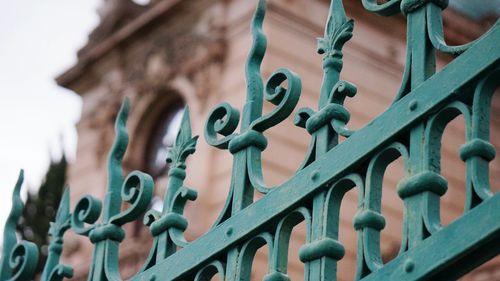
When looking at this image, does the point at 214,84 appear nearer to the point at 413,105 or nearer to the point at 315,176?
the point at 315,176

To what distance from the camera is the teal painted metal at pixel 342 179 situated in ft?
5.79

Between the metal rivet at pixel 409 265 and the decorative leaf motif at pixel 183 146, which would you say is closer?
the metal rivet at pixel 409 265

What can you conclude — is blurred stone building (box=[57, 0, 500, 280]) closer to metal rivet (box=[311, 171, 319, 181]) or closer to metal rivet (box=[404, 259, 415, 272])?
metal rivet (box=[311, 171, 319, 181])

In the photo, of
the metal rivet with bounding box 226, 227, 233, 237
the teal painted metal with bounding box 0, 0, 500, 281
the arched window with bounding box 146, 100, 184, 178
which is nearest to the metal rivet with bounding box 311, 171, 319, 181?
the teal painted metal with bounding box 0, 0, 500, 281

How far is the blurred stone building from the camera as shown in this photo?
41.4 ft

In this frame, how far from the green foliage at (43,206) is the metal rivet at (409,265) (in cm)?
1459

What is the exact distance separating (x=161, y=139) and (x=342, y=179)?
500 inches

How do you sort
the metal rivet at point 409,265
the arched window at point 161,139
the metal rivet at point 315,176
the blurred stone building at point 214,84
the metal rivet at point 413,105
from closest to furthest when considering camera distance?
the metal rivet at point 409,265 < the metal rivet at point 413,105 < the metal rivet at point 315,176 < the blurred stone building at point 214,84 < the arched window at point 161,139

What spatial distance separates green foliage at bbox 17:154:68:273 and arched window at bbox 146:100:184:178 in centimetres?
266

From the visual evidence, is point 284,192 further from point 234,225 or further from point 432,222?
point 432,222

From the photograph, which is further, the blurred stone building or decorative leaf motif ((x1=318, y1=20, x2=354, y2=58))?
the blurred stone building

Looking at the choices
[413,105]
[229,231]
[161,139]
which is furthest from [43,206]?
[413,105]

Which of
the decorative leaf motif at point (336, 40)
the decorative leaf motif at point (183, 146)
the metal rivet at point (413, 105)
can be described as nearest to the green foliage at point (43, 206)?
the decorative leaf motif at point (183, 146)

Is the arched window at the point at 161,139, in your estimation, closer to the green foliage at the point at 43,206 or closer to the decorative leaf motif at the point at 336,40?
the green foliage at the point at 43,206
